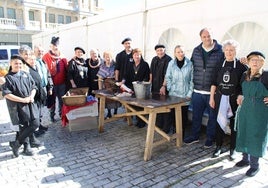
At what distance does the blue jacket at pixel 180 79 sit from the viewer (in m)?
3.90

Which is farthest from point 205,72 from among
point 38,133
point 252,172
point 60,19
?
point 60,19

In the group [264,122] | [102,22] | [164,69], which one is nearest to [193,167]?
[264,122]

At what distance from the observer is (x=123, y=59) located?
16.1 ft

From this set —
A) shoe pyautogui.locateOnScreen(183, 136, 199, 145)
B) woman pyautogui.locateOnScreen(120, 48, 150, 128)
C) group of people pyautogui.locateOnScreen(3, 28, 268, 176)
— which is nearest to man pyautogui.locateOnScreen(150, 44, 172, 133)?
group of people pyautogui.locateOnScreen(3, 28, 268, 176)

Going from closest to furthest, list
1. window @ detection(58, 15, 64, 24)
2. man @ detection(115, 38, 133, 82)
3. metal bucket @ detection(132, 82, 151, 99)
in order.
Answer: metal bucket @ detection(132, 82, 151, 99), man @ detection(115, 38, 133, 82), window @ detection(58, 15, 64, 24)

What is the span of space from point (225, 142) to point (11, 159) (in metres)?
3.39

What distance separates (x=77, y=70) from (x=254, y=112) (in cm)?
339

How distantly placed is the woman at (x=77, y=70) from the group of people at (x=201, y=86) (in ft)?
0.07

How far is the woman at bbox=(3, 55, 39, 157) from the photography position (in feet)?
11.5

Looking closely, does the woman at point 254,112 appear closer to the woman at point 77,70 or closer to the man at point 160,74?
the man at point 160,74

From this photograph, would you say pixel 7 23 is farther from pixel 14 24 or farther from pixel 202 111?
pixel 202 111

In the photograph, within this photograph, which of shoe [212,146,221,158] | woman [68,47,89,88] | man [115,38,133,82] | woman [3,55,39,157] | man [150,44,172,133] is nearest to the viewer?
woman [3,55,39,157]

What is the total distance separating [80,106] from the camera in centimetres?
448

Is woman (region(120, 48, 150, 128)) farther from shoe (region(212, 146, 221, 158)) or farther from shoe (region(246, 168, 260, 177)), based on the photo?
shoe (region(246, 168, 260, 177))
